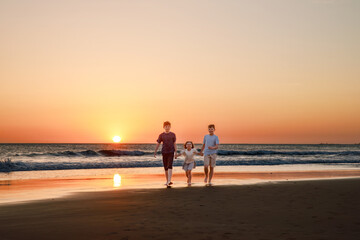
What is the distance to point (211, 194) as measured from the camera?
10.8 m

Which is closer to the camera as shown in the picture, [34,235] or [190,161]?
[34,235]

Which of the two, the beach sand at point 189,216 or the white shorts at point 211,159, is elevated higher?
the white shorts at point 211,159

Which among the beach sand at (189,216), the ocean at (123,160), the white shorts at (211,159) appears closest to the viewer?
the beach sand at (189,216)

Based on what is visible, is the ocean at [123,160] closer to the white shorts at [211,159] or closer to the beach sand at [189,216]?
the white shorts at [211,159]

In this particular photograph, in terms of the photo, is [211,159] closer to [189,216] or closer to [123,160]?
[189,216]

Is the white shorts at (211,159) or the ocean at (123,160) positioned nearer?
the white shorts at (211,159)

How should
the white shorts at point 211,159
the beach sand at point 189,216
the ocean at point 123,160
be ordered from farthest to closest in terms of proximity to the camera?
the ocean at point 123,160
the white shorts at point 211,159
the beach sand at point 189,216

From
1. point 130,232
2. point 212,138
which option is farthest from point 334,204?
point 212,138

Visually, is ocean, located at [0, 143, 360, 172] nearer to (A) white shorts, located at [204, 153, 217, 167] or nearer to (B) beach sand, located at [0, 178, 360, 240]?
(A) white shorts, located at [204, 153, 217, 167]

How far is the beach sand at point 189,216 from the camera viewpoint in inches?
233

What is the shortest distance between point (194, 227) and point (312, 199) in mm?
4482

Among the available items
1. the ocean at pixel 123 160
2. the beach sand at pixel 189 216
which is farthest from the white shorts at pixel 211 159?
the ocean at pixel 123 160

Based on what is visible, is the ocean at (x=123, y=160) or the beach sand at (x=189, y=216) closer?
the beach sand at (x=189, y=216)

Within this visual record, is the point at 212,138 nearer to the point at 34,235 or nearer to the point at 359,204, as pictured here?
the point at 359,204
